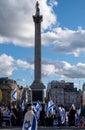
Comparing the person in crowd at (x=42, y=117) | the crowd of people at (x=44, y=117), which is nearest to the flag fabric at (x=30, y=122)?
the crowd of people at (x=44, y=117)

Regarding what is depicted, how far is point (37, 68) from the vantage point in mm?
69688

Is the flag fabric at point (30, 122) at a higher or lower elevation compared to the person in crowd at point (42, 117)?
lower

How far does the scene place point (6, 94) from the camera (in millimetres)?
168875

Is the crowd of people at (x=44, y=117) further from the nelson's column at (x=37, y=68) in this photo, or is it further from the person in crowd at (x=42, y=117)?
the nelson's column at (x=37, y=68)

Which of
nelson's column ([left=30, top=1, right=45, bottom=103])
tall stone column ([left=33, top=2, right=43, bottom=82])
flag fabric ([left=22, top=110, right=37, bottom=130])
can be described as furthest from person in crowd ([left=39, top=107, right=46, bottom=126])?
tall stone column ([left=33, top=2, right=43, bottom=82])

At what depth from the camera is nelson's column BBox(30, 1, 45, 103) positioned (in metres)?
67.9

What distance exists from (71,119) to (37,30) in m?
34.8

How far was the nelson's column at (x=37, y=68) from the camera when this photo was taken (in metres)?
67.9

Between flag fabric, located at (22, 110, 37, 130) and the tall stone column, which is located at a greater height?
the tall stone column

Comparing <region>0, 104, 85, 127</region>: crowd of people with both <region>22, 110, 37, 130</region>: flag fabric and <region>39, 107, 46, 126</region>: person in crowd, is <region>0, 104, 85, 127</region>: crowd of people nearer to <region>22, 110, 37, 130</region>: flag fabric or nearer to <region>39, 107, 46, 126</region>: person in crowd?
<region>39, 107, 46, 126</region>: person in crowd

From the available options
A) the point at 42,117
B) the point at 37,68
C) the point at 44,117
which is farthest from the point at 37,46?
the point at 42,117

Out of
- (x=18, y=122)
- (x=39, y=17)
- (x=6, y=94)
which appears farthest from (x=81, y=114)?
(x=6, y=94)

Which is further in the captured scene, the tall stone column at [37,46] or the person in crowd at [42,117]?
the tall stone column at [37,46]

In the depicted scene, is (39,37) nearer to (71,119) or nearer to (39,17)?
(39,17)
